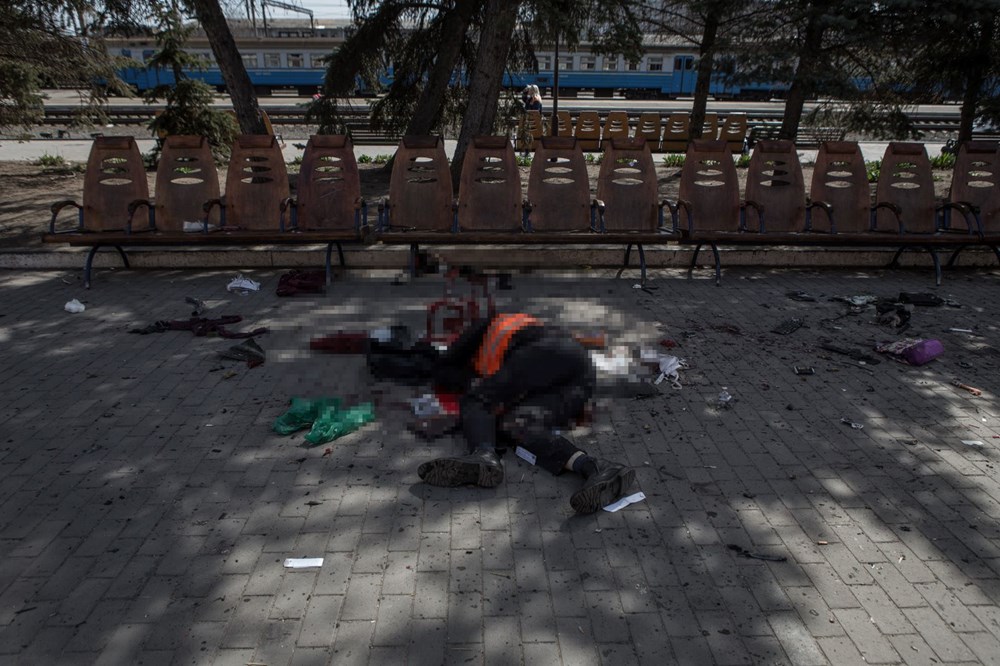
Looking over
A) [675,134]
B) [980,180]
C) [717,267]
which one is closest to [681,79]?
[675,134]

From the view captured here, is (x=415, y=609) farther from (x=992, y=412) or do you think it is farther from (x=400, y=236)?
(x=400, y=236)

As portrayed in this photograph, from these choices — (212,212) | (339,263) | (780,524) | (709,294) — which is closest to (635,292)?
(709,294)

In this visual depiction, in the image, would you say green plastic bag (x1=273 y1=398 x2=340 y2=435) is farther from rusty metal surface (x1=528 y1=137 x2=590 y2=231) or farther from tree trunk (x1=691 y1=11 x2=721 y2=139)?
tree trunk (x1=691 y1=11 x2=721 y2=139)

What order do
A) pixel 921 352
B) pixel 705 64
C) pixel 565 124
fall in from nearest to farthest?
pixel 921 352 < pixel 705 64 < pixel 565 124

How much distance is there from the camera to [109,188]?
7.47m

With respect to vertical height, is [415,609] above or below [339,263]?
below

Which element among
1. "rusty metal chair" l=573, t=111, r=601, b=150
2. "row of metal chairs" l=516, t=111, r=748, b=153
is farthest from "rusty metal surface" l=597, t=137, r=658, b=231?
"rusty metal chair" l=573, t=111, r=601, b=150

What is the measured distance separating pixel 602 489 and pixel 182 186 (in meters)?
6.18

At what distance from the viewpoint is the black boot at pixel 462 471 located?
374cm

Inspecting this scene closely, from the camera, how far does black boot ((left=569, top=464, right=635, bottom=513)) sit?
11.6 ft

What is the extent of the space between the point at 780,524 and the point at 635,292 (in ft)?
12.9

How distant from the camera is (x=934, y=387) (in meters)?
5.13

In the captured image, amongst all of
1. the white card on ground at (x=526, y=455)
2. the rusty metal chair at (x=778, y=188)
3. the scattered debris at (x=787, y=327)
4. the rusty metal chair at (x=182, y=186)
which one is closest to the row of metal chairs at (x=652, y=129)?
the rusty metal chair at (x=778, y=188)

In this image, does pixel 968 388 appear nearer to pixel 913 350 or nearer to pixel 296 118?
pixel 913 350
